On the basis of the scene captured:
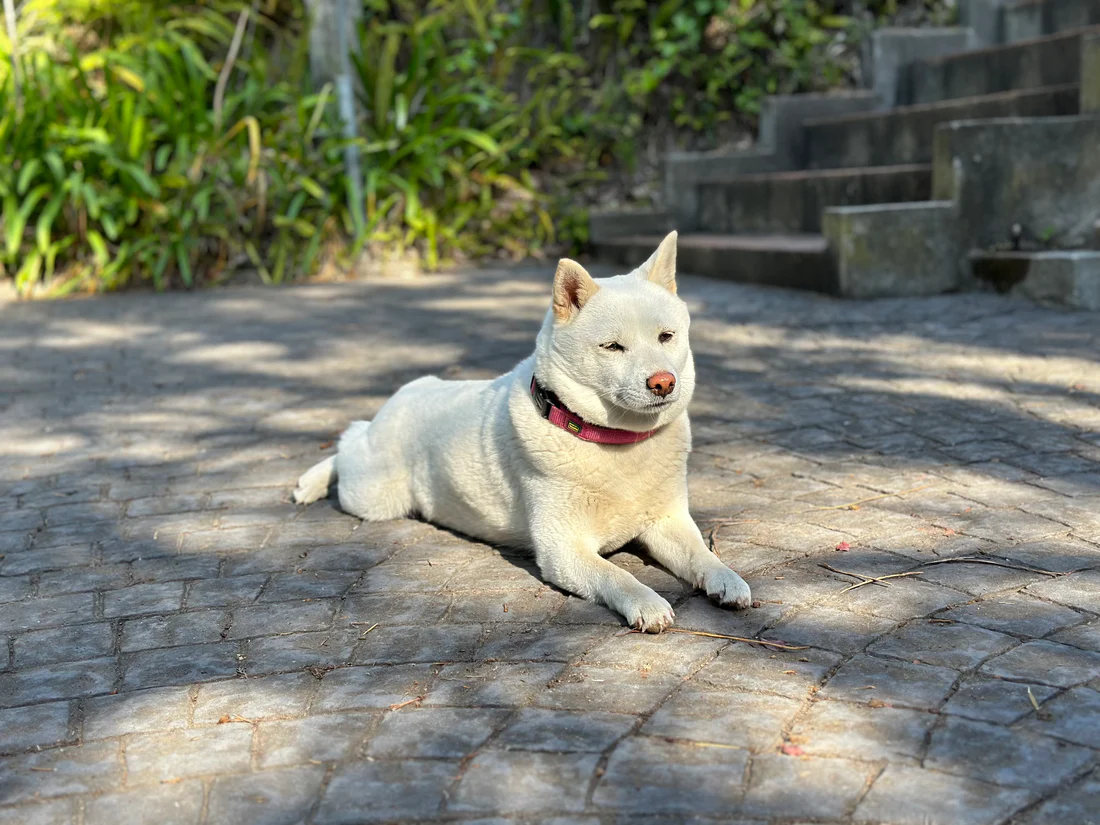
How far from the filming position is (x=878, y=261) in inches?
285

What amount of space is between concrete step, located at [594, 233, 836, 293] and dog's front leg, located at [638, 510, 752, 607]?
4.62 metres

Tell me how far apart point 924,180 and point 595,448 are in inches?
221

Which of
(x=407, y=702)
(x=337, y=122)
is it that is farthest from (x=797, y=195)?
(x=407, y=702)

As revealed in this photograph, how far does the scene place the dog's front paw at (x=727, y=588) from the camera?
2.89 m

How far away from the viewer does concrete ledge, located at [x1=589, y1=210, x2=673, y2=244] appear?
1062 cm

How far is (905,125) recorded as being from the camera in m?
8.70

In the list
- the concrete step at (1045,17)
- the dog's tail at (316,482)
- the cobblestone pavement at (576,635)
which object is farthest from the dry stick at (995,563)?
the concrete step at (1045,17)

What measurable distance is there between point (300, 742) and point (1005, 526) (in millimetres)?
2197

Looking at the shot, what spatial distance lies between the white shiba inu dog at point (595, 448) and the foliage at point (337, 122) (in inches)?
268

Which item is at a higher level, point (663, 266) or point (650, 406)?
point (663, 266)

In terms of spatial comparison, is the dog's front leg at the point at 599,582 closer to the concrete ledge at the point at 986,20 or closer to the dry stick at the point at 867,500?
the dry stick at the point at 867,500

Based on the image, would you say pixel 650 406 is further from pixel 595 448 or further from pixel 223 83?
pixel 223 83

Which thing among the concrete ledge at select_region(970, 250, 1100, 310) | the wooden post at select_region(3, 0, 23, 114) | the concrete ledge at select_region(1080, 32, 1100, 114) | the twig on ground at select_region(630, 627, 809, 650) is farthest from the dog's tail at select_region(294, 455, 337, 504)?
the wooden post at select_region(3, 0, 23, 114)

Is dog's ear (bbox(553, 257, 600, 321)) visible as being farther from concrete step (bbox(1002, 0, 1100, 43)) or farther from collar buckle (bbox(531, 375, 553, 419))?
concrete step (bbox(1002, 0, 1100, 43))
